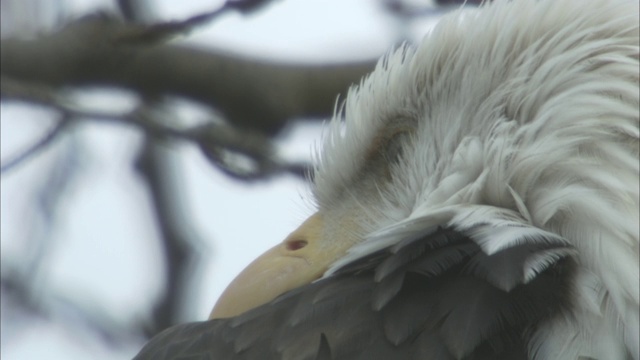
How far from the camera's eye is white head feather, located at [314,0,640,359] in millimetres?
3318

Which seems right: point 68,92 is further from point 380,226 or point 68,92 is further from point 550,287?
point 550,287

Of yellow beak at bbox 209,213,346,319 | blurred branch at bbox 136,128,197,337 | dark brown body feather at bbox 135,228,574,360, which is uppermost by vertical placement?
dark brown body feather at bbox 135,228,574,360

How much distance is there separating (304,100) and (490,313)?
199 cm

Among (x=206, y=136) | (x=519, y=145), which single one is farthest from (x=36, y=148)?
(x=519, y=145)

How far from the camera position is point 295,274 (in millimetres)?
3932

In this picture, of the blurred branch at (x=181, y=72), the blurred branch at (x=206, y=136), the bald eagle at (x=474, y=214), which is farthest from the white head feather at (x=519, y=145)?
the blurred branch at (x=181, y=72)

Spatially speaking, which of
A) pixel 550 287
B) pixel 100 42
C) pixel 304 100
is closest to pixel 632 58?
pixel 550 287

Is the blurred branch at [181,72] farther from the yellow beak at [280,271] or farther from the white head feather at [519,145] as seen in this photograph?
the yellow beak at [280,271]

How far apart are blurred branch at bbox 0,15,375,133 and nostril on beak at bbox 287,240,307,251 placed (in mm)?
1062

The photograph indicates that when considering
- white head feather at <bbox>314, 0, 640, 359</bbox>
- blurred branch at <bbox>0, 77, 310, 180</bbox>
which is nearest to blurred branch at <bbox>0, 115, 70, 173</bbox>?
blurred branch at <bbox>0, 77, 310, 180</bbox>

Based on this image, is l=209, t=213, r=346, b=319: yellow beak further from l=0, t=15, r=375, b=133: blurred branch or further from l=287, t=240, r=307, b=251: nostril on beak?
l=0, t=15, r=375, b=133: blurred branch

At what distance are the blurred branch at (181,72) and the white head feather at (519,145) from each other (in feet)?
2.68

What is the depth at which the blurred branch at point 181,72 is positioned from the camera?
502cm

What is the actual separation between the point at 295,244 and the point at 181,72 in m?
1.22
